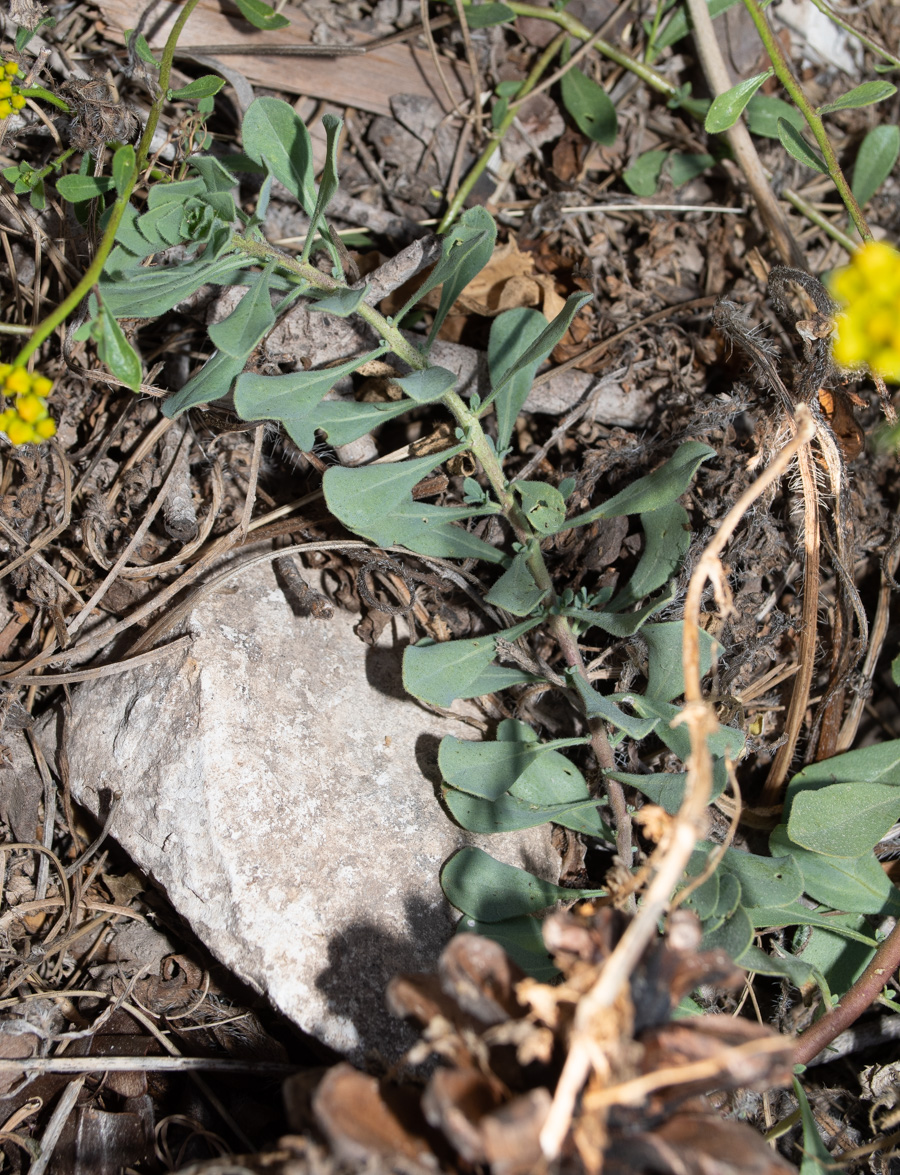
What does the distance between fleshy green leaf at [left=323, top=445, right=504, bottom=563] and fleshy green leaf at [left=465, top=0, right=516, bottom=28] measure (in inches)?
65.7

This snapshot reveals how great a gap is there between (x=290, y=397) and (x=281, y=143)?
0.71m

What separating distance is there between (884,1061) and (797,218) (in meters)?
2.80

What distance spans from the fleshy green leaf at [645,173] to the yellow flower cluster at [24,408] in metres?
2.27

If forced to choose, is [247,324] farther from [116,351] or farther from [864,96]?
[864,96]

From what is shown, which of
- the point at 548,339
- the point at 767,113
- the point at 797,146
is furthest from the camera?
the point at 767,113

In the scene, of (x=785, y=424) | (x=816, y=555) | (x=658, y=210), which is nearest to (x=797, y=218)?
(x=658, y=210)

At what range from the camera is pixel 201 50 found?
2744 mm

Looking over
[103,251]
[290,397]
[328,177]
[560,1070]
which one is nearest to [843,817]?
[560,1070]

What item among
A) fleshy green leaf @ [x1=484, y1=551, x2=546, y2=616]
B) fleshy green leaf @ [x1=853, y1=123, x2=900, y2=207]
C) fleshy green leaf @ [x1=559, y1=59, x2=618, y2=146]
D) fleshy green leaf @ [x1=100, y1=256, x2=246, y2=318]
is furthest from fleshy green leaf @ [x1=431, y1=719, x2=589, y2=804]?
fleshy green leaf @ [x1=853, y1=123, x2=900, y2=207]

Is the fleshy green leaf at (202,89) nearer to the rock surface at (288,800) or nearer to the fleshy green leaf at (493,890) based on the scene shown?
the rock surface at (288,800)

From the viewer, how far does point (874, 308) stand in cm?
118

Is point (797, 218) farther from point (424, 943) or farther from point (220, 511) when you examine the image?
point (424, 943)

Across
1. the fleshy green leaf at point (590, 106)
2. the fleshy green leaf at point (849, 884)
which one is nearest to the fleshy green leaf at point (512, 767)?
the fleshy green leaf at point (849, 884)

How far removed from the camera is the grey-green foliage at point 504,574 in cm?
198
